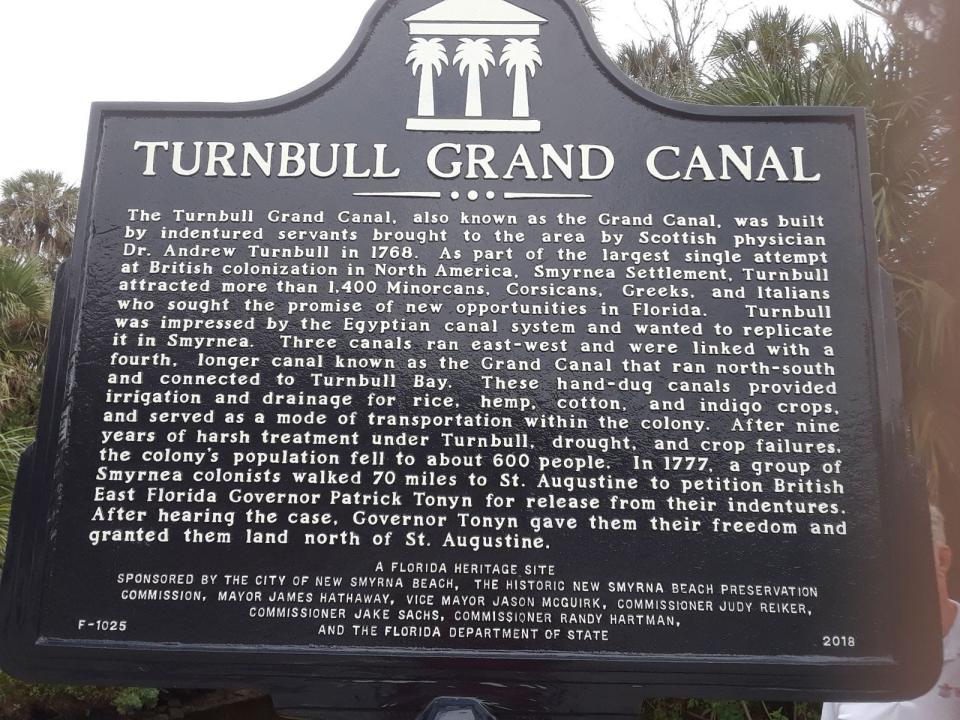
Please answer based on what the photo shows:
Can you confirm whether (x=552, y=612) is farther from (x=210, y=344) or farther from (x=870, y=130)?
(x=870, y=130)

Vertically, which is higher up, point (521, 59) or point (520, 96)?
point (521, 59)

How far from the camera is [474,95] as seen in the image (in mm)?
3424

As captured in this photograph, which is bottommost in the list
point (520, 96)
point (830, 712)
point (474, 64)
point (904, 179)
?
point (830, 712)

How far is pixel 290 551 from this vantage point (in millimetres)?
2838

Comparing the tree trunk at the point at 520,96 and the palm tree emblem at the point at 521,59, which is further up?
the palm tree emblem at the point at 521,59

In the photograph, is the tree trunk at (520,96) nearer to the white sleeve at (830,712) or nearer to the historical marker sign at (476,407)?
the historical marker sign at (476,407)

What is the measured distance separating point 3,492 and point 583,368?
5837 mm

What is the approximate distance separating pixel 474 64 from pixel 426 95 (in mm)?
299

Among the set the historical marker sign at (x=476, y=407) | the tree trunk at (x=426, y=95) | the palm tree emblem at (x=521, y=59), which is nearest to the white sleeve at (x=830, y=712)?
the historical marker sign at (x=476, y=407)

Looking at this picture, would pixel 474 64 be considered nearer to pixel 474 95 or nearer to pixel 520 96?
pixel 474 95

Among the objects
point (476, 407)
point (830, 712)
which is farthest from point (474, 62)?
point (830, 712)

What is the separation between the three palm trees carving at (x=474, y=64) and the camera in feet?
11.2

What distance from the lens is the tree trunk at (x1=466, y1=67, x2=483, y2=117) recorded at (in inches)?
134

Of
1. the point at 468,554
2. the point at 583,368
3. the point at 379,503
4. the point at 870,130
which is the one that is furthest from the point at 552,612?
the point at 870,130
